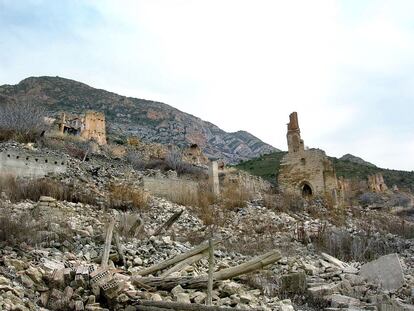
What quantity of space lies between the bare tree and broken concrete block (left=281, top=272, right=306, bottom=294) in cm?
1916

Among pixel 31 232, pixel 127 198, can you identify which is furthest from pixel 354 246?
pixel 31 232

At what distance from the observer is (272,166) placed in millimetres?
53688

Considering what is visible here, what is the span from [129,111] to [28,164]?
58.6 meters

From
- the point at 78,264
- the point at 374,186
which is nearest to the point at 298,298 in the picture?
the point at 78,264

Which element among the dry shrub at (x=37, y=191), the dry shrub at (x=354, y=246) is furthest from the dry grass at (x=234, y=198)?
the dry shrub at (x=37, y=191)

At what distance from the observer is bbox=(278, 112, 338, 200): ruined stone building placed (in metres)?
23.7

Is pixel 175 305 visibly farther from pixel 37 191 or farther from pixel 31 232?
pixel 37 191

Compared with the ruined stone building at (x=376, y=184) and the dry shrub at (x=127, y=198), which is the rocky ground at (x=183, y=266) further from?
the ruined stone building at (x=376, y=184)

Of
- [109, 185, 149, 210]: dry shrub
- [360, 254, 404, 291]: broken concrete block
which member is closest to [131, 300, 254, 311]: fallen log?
[360, 254, 404, 291]: broken concrete block

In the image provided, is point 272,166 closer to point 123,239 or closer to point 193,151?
point 193,151

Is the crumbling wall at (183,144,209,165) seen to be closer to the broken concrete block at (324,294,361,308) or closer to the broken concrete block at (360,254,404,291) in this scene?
the broken concrete block at (360,254,404,291)

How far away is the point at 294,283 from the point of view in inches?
319

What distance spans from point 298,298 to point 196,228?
6.83 meters

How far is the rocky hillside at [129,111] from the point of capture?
66875mm
